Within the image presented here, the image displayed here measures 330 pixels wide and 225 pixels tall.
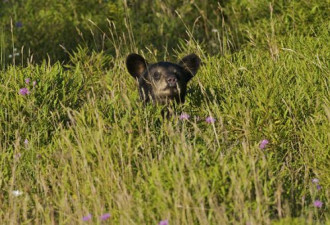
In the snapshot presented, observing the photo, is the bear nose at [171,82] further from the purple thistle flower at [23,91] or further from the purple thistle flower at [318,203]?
the purple thistle flower at [318,203]

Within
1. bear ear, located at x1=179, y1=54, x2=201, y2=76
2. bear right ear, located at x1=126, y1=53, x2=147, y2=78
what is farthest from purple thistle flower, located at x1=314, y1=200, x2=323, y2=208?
bear right ear, located at x1=126, y1=53, x2=147, y2=78

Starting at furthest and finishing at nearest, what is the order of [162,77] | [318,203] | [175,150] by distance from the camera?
1. [162,77]
2. [175,150]
3. [318,203]

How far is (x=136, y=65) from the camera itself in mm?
8000

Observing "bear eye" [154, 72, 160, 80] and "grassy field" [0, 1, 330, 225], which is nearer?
"grassy field" [0, 1, 330, 225]

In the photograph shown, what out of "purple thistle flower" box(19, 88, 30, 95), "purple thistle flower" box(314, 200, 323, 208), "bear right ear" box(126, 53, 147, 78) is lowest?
"purple thistle flower" box(314, 200, 323, 208)

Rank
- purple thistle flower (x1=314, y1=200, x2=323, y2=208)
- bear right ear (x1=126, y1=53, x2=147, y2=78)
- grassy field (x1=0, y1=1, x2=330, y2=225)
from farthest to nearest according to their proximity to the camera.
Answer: bear right ear (x1=126, y1=53, x2=147, y2=78) → purple thistle flower (x1=314, y1=200, x2=323, y2=208) → grassy field (x1=0, y1=1, x2=330, y2=225)

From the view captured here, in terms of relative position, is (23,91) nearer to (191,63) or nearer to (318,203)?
(191,63)

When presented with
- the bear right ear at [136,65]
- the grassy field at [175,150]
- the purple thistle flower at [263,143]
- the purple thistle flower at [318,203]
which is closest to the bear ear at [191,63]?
the grassy field at [175,150]

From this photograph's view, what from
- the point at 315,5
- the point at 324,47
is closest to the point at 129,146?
the point at 324,47

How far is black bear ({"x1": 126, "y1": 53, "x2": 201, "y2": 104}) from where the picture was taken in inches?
292

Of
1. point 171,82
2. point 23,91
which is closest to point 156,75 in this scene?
point 171,82

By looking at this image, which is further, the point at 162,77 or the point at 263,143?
the point at 162,77

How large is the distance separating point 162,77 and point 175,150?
1.66 metres

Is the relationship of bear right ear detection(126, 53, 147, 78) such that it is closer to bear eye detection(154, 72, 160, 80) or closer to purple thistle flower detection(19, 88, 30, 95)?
bear eye detection(154, 72, 160, 80)
